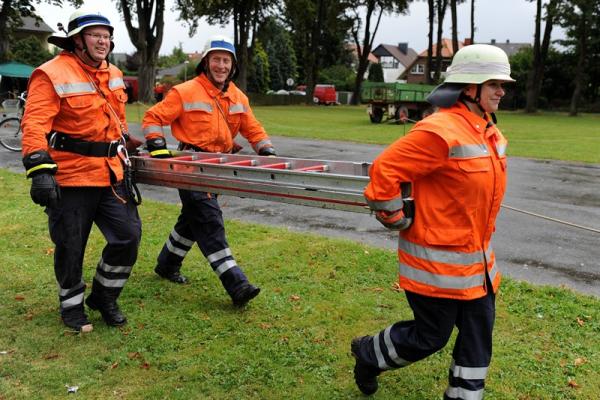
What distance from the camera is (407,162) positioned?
2.85 m

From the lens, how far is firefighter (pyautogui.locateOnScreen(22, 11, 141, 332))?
393 centimetres

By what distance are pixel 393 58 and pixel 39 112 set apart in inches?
4321

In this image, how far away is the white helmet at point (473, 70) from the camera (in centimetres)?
288

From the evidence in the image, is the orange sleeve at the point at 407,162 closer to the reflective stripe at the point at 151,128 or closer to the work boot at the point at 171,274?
the reflective stripe at the point at 151,128

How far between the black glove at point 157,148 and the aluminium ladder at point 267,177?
0.24 ft

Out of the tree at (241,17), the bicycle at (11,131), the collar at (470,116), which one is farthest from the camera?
the tree at (241,17)

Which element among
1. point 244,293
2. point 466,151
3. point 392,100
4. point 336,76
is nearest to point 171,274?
point 244,293

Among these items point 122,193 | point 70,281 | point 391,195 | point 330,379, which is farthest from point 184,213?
point 391,195

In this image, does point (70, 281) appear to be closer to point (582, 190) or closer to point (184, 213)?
point (184, 213)

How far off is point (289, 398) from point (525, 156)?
13.2 meters

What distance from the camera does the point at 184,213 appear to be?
493cm

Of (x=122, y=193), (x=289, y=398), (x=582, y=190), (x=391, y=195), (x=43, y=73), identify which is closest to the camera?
(x=391, y=195)

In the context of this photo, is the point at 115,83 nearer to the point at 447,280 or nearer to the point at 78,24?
the point at 78,24

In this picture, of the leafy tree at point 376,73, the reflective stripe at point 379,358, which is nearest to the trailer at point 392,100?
the reflective stripe at point 379,358
